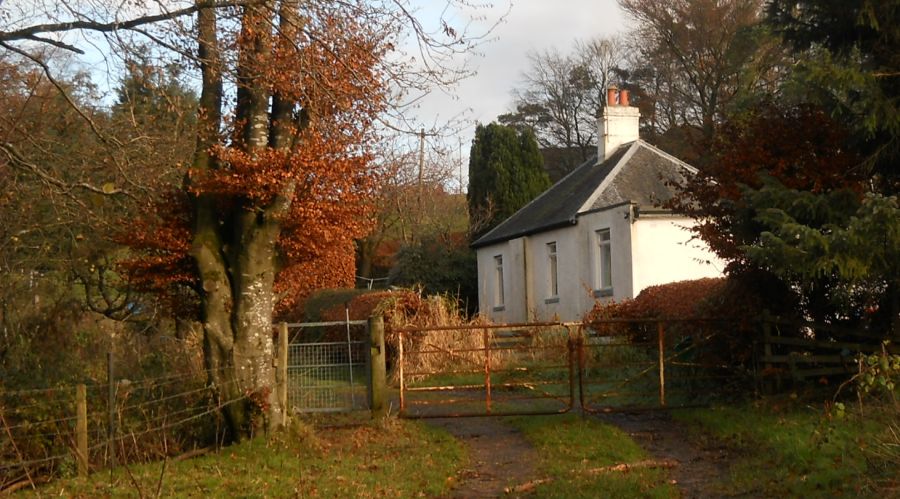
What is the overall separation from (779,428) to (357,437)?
5402mm

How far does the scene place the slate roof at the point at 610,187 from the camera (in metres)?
27.5

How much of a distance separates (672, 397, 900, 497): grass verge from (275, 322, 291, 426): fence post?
18.3 feet

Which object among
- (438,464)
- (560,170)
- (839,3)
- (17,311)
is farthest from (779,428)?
(560,170)

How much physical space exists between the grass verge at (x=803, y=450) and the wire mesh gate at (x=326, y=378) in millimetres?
5312

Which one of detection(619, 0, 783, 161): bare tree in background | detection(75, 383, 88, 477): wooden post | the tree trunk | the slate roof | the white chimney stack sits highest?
detection(619, 0, 783, 161): bare tree in background

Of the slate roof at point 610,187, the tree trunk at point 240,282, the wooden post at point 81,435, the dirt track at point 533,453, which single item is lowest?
the dirt track at point 533,453

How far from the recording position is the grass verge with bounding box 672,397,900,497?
938 centimetres

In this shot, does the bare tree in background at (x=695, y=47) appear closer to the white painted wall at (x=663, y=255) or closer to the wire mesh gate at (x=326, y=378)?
the white painted wall at (x=663, y=255)

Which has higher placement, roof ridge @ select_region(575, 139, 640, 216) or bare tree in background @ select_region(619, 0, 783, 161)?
bare tree in background @ select_region(619, 0, 783, 161)

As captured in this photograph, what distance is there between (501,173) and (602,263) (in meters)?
14.4

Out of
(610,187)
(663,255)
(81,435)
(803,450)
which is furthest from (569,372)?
(610,187)

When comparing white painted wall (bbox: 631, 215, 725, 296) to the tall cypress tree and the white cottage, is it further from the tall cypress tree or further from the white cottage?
the tall cypress tree

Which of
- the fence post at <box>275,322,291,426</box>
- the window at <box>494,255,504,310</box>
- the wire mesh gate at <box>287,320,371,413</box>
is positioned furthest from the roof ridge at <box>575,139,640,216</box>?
the fence post at <box>275,322,291,426</box>

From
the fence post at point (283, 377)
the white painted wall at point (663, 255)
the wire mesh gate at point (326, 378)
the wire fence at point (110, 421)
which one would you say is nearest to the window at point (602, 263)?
the white painted wall at point (663, 255)
